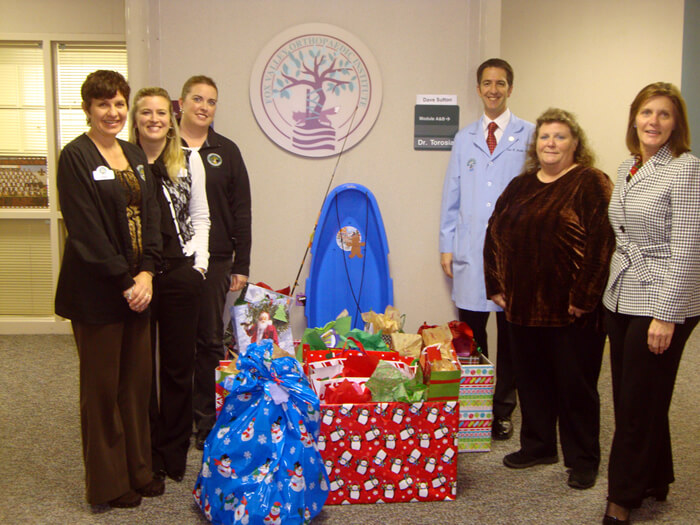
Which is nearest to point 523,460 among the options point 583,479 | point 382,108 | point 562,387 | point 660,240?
point 583,479

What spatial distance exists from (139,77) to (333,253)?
120cm

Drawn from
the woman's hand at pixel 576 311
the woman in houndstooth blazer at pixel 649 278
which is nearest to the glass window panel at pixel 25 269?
the woman's hand at pixel 576 311

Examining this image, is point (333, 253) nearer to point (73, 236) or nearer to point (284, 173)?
point (284, 173)

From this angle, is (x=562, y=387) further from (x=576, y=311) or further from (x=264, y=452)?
(x=264, y=452)

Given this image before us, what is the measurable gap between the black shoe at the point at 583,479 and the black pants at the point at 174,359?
54.7 inches

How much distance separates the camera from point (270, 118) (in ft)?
10.4

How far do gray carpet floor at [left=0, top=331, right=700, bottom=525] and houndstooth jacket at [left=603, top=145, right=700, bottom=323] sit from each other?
2.38ft

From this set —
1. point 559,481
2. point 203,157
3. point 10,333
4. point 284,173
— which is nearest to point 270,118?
point 284,173

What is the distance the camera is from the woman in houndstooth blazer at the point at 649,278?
1.92 meters

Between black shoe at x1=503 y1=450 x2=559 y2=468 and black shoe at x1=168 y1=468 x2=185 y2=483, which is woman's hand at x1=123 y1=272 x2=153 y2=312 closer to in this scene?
black shoe at x1=168 y1=468 x2=185 y2=483

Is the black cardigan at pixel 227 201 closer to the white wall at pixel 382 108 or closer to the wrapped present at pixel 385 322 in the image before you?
the white wall at pixel 382 108

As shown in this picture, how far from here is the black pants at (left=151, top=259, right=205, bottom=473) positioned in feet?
7.62

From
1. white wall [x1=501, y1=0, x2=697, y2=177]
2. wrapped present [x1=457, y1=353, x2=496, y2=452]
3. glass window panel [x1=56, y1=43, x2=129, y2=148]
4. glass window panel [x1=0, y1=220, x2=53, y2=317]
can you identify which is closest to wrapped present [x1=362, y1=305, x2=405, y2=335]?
wrapped present [x1=457, y1=353, x2=496, y2=452]

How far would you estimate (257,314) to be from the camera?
283 cm
